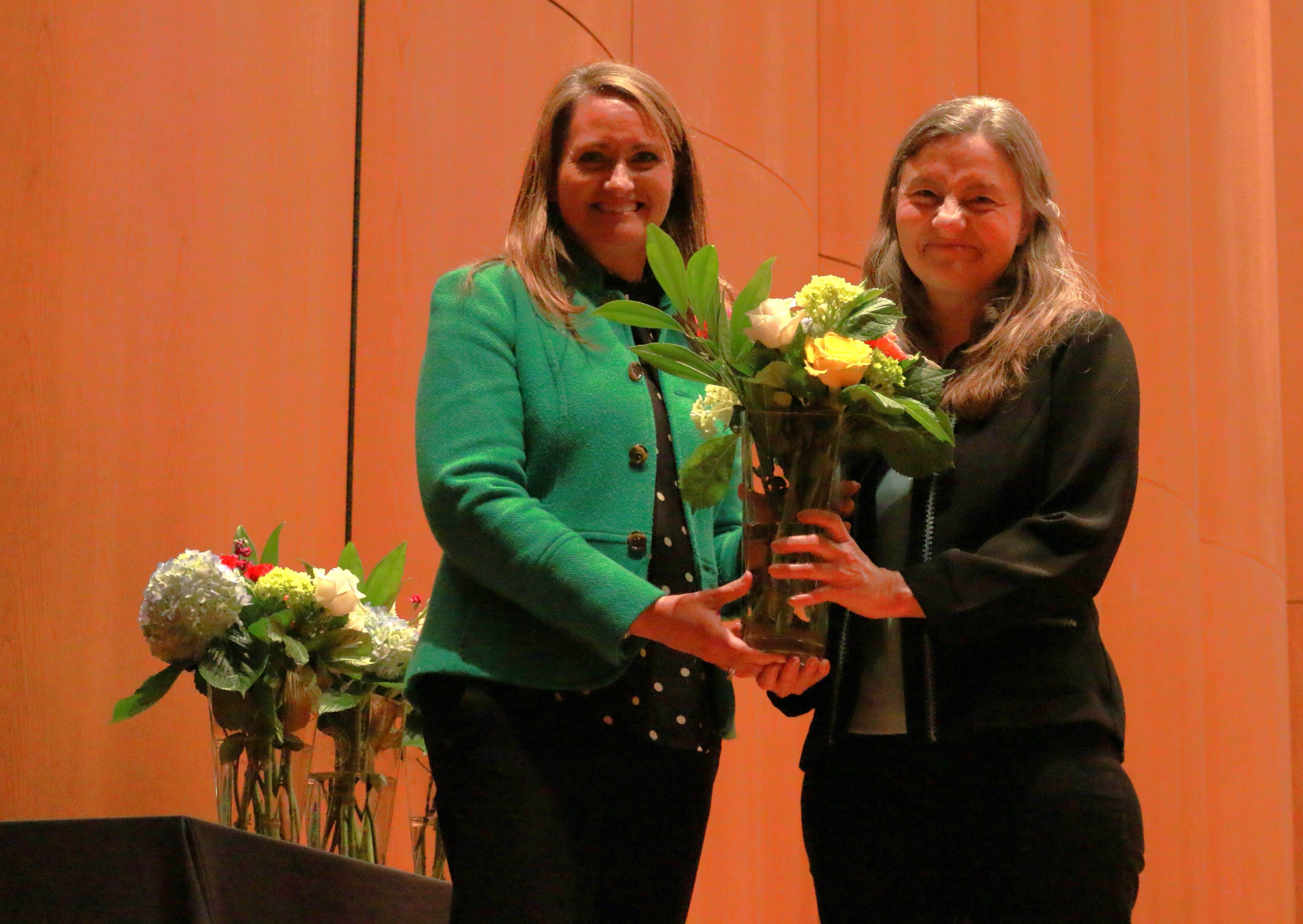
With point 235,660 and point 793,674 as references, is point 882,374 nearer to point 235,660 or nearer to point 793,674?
point 793,674

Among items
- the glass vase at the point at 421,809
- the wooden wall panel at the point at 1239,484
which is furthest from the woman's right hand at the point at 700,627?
the wooden wall panel at the point at 1239,484

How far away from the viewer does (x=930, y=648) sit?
165 cm

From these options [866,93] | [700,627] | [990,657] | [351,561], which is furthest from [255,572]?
[866,93]

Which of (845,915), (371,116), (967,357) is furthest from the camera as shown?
(371,116)

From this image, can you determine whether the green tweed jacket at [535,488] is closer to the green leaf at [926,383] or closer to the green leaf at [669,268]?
the green leaf at [669,268]

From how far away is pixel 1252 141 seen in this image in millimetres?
5547

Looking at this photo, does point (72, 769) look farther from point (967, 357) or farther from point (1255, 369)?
point (1255, 369)

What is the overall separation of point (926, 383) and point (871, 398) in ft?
0.40

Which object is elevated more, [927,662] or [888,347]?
[888,347]

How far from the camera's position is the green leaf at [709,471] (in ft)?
5.38

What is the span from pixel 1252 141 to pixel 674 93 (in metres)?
2.93

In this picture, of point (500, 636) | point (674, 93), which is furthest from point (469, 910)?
point (674, 93)

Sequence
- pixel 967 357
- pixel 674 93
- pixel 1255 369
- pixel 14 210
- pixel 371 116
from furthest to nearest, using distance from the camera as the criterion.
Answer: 1. pixel 1255 369
2. pixel 674 93
3. pixel 371 116
4. pixel 14 210
5. pixel 967 357

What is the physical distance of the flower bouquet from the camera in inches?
86.2
